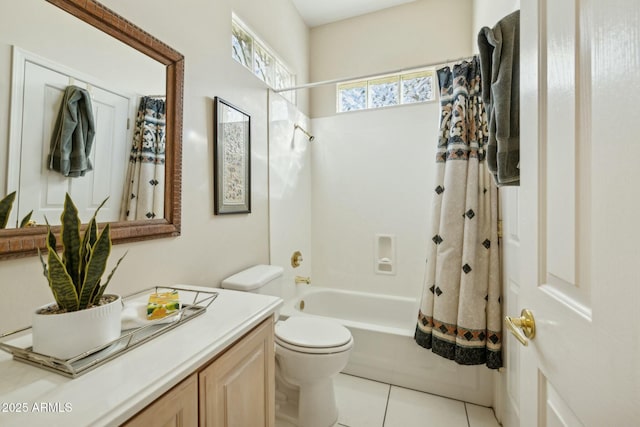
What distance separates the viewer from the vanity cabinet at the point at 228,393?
0.59 meters

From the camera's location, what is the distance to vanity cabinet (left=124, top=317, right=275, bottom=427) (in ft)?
1.92

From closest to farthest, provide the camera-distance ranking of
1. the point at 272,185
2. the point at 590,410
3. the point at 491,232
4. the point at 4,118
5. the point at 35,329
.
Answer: the point at 590,410, the point at 35,329, the point at 4,118, the point at 491,232, the point at 272,185

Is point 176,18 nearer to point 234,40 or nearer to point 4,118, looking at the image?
point 234,40

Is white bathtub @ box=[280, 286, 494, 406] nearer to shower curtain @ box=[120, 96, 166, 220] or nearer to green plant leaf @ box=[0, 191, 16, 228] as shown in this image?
shower curtain @ box=[120, 96, 166, 220]

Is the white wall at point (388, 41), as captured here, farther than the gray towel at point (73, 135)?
Yes

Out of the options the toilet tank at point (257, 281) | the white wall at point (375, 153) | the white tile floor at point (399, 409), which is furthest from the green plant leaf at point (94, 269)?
the white wall at point (375, 153)

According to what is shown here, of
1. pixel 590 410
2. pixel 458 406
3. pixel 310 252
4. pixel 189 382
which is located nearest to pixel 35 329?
pixel 189 382

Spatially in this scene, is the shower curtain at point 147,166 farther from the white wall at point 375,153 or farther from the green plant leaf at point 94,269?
the white wall at point 375,153

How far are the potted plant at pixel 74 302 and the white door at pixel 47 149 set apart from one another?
0.81ft

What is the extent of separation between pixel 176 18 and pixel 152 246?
3.35 feet

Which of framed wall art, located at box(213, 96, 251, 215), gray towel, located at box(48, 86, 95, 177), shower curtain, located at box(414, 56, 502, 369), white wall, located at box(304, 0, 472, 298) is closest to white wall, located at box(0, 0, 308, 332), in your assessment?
framed wall art, located at box(213, 96, 251, 215)

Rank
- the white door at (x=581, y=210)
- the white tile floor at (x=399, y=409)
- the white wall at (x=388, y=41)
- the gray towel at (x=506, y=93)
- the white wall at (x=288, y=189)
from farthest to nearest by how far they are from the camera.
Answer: the white wall at (x=388, y=41) < the white wall at (x=288, y=189) < the white tile floor at (x=399, y=409) < the gray towel at (x=506, y=93) < the white door at (x=581, y=210)

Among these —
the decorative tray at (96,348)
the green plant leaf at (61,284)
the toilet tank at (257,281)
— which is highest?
the green plant leaf at (61,284)

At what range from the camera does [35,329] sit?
583mm
